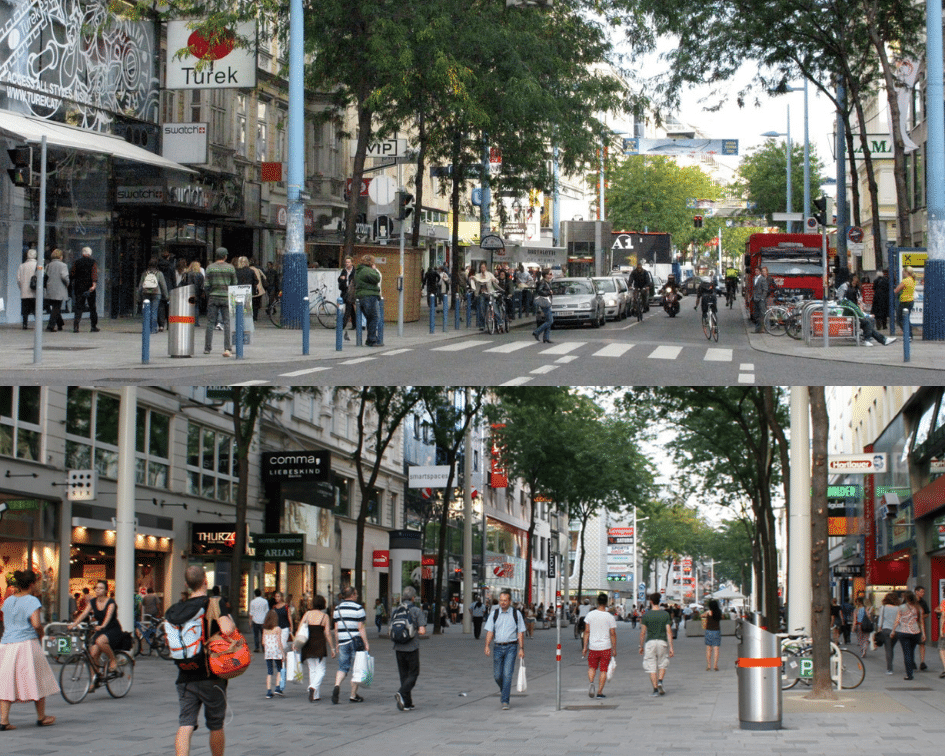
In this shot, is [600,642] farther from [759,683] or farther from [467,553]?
[467,553]

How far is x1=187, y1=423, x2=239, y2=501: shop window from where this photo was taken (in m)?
31.5

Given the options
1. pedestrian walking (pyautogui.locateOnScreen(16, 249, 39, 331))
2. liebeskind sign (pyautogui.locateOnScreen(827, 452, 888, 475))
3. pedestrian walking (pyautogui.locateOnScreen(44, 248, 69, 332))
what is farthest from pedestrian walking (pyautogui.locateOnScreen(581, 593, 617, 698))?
pedestrian walking (pyautogui.locateOnScreen(16, 249, 39, 331))

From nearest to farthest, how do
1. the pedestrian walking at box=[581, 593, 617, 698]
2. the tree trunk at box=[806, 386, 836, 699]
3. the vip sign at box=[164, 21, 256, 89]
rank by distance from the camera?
the tree trunk at box=[806, 386, 836, 699], the pedestrian walking at box=[581, 593, 617, 698], the vip sign at box=[164, 21, 256, 89]

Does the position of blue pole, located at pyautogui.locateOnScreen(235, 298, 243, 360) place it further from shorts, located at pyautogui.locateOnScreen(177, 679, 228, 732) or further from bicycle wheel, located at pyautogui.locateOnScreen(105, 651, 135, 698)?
shorts, located at pyautogui.locateOnScreen(177, 679, 228, 732)

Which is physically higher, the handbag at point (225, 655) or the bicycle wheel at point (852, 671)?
the handbag at point (225, 655)

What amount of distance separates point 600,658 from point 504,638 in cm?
177

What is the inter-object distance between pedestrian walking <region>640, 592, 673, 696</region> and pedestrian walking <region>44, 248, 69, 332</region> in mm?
15029

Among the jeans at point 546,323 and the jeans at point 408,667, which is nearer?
the jeans at point 408,667

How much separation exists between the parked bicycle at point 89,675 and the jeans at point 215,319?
8270 mm

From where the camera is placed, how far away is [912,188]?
158ft

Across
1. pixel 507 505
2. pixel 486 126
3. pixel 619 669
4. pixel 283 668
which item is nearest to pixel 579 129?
pixel 486 126

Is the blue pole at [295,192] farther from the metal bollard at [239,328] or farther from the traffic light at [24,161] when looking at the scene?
the traffic light at [24,161]

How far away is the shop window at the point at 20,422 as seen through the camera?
21.5 metres

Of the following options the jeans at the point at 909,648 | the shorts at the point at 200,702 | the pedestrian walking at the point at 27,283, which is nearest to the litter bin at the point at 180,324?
the pedestrian walking at the point at 27,283
